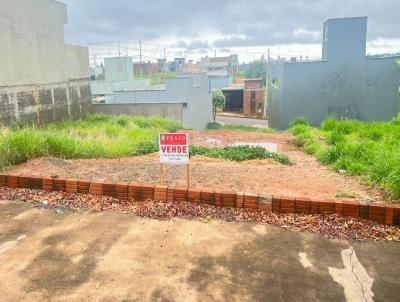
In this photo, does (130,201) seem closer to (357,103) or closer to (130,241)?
(130,241)

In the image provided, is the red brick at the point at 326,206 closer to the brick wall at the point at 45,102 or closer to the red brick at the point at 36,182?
the red brick at the point at 36,182

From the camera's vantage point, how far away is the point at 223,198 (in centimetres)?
395

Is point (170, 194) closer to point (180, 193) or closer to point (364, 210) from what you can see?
point (180, 193)

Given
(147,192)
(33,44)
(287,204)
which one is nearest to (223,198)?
(287,204)

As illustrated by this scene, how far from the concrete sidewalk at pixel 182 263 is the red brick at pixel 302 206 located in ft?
1.59

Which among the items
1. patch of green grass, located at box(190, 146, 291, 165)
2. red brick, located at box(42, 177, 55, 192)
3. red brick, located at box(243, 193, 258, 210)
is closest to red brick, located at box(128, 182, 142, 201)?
red brick, located at box(42, 177, 55, 192)

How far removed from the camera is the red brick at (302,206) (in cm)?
378

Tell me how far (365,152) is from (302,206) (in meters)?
2.95

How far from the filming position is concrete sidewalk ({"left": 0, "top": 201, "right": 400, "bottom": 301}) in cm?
248

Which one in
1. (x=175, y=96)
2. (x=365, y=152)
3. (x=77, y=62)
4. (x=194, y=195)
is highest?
(x=77, y=62)

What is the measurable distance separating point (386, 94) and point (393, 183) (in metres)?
14.5

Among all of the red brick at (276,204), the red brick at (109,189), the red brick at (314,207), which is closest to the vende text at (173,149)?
the red brick at (109,189)

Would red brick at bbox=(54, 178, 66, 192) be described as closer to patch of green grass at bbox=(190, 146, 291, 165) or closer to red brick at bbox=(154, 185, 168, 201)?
red brick at bbox=(154, 185, 168, 201)

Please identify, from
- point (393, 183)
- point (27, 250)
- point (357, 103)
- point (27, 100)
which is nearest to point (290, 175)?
point (393, 183)
